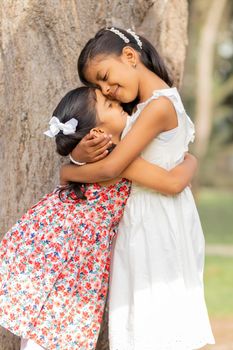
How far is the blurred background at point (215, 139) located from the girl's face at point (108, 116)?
159 inches

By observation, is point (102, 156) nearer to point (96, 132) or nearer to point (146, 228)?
point (96, 132)

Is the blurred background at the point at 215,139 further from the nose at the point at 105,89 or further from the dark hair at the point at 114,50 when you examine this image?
the nose at the point at 105,89

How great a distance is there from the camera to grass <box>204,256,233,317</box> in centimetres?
989

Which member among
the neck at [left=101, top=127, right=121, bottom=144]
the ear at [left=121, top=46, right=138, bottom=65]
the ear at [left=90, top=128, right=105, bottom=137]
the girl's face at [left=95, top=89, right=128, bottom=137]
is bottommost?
the neck at [left=101, top=127, right=121, bottom=144]

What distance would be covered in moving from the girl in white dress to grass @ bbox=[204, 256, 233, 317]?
545cm

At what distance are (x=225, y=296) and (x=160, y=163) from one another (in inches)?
268

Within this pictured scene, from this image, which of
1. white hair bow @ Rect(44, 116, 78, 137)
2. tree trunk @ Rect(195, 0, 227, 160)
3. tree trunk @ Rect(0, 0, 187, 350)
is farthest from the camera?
tree trunk @ Rect(195, 0, 227, 160)

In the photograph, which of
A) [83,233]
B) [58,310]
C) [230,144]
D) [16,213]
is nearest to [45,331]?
[58,310]

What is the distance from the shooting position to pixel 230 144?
40.0m

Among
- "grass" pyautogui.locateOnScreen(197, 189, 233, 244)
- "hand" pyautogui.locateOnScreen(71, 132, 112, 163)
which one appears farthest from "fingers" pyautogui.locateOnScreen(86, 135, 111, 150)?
"grass" pyautogui.locateOnScreen(197, 189, 233, 244)

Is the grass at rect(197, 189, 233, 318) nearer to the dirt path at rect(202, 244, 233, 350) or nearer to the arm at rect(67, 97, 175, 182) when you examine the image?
the dirt path at rect(202, 244, 233, 350)

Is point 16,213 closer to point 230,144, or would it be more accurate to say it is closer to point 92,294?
point 92,294

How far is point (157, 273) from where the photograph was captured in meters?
4.18

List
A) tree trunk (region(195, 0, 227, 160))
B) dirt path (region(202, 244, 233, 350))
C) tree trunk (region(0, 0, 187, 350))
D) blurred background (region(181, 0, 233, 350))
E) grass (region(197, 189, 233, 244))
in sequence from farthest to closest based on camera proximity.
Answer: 1. tree trunk (region(195, 0, 227, 160))
2. grass (region(197, 189, 233, 244))
3. blurred background (region(181, 0, 233, 350))
4. dirt path (region(202, 244, 233, 350))
5. tree trunk (region(0, 0, 187, 350))
